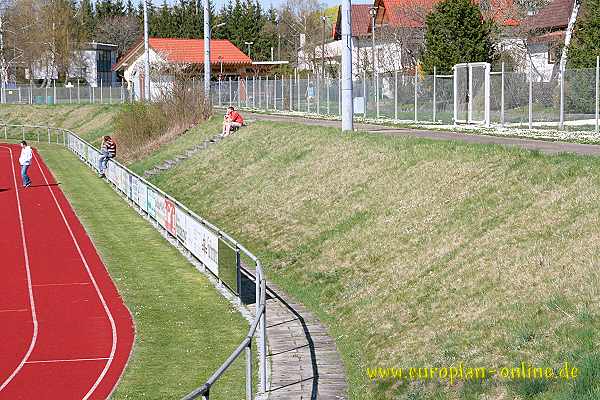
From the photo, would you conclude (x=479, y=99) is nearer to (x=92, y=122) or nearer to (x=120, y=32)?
(x=92, y=122)

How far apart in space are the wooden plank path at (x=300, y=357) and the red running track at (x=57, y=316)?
98.8 inches

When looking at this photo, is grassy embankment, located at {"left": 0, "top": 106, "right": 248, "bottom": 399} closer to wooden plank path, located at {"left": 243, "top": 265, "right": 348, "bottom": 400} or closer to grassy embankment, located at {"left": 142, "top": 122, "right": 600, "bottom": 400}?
wooden plank path, located at {"left": 243, "top": 265, "right": 348, "bottom": 400}

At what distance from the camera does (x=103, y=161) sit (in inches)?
1727

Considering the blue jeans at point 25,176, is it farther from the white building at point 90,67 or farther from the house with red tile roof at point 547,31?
the white building at point 90,67

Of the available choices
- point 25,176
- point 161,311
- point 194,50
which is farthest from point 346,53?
point 194,50

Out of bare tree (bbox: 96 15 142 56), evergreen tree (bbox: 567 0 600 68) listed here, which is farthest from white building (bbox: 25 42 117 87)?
evergreen tree (bbox: 567 0 600 68)

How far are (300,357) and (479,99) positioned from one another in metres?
23.2

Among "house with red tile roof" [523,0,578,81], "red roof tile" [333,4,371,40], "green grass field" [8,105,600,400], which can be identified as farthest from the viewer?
"red roof tile" [333,4,371,40]

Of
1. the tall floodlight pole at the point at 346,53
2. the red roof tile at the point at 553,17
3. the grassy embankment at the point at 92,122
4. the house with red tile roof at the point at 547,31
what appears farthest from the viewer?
the red roof tile at the point at 553,17

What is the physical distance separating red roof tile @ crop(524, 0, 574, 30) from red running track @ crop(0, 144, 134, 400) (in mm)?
40018

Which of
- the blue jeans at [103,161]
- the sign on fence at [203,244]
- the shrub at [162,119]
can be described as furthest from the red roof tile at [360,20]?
the sign on fence at [203,244]

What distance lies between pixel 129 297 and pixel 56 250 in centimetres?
676

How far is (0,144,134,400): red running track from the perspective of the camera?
1549 centimetres

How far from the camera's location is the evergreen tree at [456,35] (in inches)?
1940
